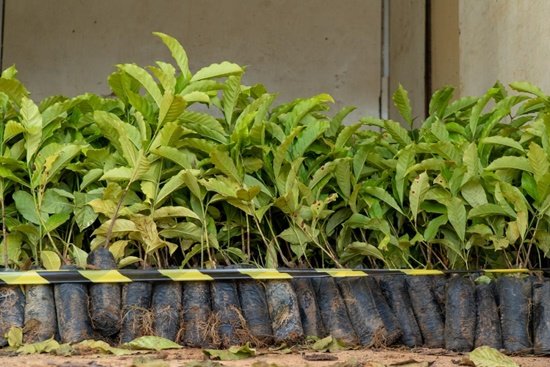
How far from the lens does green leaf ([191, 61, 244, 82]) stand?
11.9ft

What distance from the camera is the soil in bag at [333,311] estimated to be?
10.7 ft

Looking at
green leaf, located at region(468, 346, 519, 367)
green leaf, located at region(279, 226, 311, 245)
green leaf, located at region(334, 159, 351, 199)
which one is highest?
green leaf, located at region(334, 159, 351, 199)

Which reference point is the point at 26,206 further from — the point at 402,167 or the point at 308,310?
the point at 402,167

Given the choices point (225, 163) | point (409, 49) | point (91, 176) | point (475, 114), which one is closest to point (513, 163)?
point (475, 114)

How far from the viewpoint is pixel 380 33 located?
25.7ft

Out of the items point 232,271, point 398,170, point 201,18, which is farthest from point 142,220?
point 201,18

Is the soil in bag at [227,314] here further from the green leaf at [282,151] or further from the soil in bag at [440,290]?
the soil in bag at [440,290]

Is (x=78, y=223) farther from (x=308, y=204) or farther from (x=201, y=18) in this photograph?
(x=201, y=18)

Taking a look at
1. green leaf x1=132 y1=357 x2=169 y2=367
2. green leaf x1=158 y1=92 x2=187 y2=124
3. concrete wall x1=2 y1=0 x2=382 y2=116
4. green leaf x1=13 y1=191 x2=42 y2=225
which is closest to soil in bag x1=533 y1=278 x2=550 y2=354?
green leaf x1=132 y1=357 x2=169 y2=367

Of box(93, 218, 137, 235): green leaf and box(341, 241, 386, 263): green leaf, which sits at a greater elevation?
box(93, 218, 137, 235): green leaf

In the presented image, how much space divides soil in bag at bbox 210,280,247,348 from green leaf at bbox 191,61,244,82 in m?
0.90

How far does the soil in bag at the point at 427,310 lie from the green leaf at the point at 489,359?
1.30ft

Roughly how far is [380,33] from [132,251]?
4.91 metres

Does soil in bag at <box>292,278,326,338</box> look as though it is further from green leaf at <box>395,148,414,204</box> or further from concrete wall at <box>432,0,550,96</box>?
concrete wall at <box>432,0,550,96</box>
